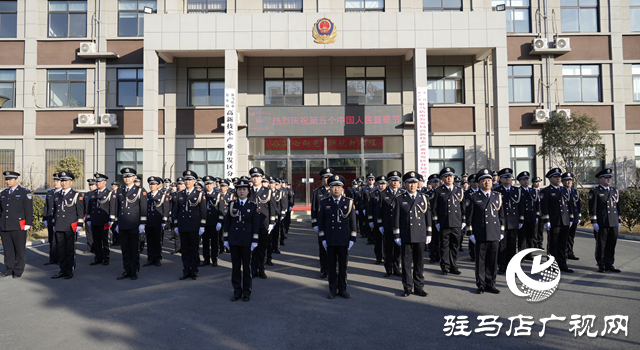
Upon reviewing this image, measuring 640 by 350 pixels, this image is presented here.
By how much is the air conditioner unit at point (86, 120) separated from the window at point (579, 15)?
87.4 ft

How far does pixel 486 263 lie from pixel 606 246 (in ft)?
11.2

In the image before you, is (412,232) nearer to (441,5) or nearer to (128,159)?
(441,5)

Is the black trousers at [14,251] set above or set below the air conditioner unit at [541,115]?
below

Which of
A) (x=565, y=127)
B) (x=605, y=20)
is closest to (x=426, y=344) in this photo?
(x=565, y=127)

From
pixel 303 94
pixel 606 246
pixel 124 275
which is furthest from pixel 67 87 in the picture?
pixel 606 246

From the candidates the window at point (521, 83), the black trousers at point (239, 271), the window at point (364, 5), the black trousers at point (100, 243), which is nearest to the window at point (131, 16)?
the window at point (364, 5)

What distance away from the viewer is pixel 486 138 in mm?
20547

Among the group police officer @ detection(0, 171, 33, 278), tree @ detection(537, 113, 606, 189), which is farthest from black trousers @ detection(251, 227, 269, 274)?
tree @ detection(537, 113, 606, 189)

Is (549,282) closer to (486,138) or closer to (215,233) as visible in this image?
(215,233)

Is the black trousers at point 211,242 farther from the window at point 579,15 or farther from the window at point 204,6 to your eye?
the window at point 579,15

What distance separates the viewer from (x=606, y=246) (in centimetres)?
801

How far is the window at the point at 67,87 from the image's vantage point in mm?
20984

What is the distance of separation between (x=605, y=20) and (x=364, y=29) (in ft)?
45.1

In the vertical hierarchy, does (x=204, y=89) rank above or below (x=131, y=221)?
above
